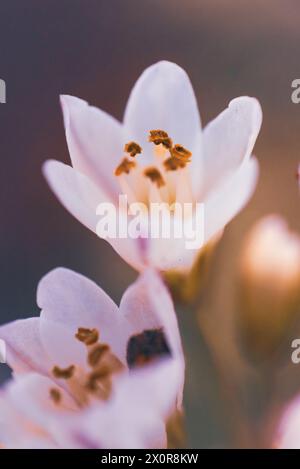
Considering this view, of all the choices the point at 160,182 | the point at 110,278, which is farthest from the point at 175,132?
the point at 110,278

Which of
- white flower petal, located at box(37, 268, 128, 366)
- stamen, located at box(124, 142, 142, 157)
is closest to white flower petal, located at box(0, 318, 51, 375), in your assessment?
white flower petal, located at box(37, 268, 128, 366)

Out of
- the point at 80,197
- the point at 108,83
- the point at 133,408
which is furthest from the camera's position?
the point at 108,83

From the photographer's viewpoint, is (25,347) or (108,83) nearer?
(25,347)

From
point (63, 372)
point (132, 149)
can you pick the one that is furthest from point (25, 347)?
point (132, 149)

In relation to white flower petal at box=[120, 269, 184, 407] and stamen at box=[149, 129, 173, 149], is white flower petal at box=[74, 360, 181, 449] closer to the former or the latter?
white flower petal at box=[120, 269, 184, 407]

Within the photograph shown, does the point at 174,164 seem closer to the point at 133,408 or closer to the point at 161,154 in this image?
the point at 161,154

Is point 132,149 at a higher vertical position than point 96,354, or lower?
higher

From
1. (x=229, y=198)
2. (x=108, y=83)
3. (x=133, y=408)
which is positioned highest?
(x=108, y=83)
